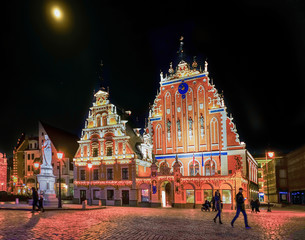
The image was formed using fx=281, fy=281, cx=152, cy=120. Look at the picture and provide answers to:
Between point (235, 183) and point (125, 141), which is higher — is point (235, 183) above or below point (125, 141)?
below

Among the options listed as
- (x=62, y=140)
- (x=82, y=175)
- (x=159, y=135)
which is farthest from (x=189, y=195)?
(x=62, y=140)

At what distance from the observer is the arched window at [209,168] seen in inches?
1532

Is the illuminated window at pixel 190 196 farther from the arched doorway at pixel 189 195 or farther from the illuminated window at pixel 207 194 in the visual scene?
the illuminated window at pixel 207 194

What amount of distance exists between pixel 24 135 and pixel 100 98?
30039 millimetres

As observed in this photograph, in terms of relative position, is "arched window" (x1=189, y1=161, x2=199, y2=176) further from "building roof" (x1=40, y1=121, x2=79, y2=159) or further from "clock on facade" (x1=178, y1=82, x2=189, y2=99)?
"building roof" (x1=40, y1=121, x2=79, y2=159)

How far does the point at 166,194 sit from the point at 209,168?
7.07m

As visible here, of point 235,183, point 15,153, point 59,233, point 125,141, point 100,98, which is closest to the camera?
point 59,233

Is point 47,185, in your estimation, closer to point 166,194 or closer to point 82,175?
point 82,175

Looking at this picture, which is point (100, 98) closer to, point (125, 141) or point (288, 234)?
point (125, 141)

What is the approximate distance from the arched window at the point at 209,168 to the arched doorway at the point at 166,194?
557 centimetres

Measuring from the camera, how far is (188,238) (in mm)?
11242

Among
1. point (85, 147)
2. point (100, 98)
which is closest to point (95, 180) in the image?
point (85, 147)

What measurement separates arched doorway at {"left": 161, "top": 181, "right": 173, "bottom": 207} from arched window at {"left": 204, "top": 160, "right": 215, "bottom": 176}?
5.57 meters

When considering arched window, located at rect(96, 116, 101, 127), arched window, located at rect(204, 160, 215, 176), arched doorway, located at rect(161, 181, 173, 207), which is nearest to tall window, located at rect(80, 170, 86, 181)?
arched window, located at rect(96, 116, 101, 127)
